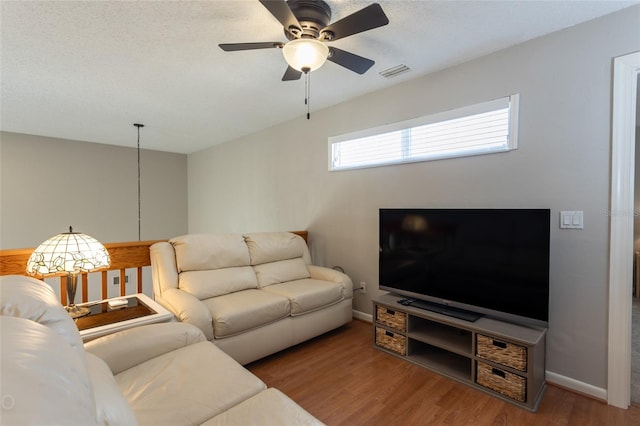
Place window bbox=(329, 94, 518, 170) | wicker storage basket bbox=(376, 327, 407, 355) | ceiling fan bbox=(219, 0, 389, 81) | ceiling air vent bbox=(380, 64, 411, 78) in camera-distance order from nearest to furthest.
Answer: ceiling fan bbox=(219, 0, 389, 81) < window bbox=(329, 94, 518, 170) < wicker storage basket bbox=(376, 327, 407, 355) < ceiling air vent bbox=(380, 64, 411, 78)

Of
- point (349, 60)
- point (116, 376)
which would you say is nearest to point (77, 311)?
point (116, 376)

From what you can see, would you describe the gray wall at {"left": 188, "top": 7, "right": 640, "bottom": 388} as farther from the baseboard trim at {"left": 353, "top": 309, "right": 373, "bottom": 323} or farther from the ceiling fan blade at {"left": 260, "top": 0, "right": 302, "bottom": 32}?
the ceiling fan blade at {"left": 260, "top": 0, "right": 302, "bottom": 32}

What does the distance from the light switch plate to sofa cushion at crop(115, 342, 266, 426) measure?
89.3 inches

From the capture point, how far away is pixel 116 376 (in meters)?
1.45

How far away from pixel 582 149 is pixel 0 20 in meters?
4.00

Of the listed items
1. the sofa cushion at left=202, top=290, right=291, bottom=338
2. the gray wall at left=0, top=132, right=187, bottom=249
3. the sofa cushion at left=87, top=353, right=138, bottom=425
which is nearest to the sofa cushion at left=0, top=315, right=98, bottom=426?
the sofa cushion at left=87, top=353, right=138, bottom=425

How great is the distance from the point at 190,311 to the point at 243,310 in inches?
15.8

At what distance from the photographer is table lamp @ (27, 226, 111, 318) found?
176cm

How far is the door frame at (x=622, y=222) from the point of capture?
6.17 feet

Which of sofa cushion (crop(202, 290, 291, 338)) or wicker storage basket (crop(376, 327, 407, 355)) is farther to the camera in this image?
wicker storage basket (crop(376, 327, 407, 355))

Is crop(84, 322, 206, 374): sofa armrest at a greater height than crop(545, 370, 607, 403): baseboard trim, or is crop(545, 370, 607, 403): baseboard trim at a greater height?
crop(84, 322, 206, 374): sofa armrest

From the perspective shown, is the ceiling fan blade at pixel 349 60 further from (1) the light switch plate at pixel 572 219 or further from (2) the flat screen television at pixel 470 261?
(1) the light switch plate at pixel 572 219

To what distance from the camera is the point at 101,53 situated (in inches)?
93.0

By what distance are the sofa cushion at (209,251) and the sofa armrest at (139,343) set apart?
915mm
